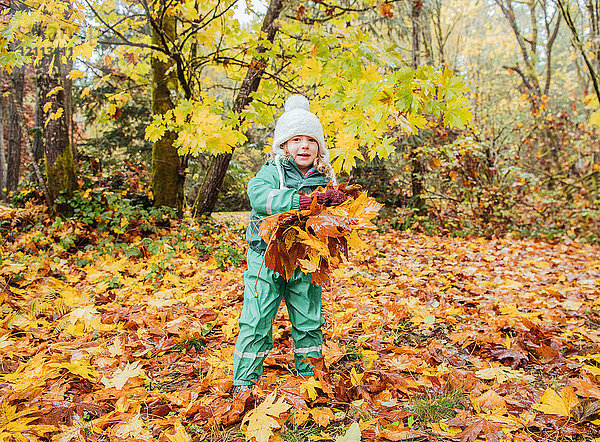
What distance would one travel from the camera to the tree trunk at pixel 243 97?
208 inches

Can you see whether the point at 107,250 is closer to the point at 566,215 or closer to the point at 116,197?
the point at 116,197

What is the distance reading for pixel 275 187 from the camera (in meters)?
2.10

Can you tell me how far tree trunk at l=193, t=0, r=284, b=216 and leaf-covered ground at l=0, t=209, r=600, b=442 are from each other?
161 cm

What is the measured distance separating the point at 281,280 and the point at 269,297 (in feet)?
0.40

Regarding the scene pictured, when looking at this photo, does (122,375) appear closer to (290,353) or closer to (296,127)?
(290,353)

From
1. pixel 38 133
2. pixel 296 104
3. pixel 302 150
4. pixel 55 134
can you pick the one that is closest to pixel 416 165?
pixel 296 104

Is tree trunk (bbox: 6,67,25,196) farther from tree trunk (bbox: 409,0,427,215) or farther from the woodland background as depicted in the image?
tree trunk (bbox: 409,0,427,215)

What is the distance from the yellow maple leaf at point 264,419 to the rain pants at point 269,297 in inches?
9.2

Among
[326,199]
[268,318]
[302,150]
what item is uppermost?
[302,150]

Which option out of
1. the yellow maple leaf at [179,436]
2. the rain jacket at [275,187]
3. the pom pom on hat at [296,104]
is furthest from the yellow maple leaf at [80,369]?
the pom pom on hat at [296,104]

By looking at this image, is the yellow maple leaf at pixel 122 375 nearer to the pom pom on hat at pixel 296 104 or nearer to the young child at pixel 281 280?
the young child at pixel 281 280

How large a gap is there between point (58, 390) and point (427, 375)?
2193 mm

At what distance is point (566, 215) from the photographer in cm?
777

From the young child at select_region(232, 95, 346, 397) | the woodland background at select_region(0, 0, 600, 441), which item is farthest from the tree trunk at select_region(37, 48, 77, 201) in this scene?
the young child at select_region(232, 95, 346, 397)
